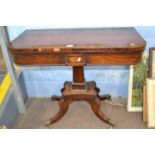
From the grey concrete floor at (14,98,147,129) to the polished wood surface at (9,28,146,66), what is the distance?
56 centimetres

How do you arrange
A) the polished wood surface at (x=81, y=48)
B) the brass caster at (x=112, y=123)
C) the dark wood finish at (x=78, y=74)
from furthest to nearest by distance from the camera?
the brass caster at (x=112, y=123)
the dark wood finish at (x=78, y=74)
the polished wood surface at (x=81, y=48)

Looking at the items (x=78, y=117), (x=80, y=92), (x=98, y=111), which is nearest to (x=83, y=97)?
(x=80, y=92)

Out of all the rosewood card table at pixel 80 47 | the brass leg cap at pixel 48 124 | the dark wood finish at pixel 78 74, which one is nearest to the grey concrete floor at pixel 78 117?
the brass leg cap at pixel 48 124

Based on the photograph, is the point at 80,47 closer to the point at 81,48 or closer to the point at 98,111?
the point at 81,48

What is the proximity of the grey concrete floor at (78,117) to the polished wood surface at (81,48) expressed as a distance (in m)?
0.56

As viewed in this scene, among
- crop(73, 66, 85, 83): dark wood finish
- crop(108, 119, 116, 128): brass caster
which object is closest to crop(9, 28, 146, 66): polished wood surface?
crop(73, 66, 85, 83): dark wood finish

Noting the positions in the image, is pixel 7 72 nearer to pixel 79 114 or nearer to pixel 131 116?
pixel 79 114

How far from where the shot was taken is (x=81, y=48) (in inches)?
44.6

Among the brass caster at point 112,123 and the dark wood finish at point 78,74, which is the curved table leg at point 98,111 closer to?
the brass caster at point 112,123

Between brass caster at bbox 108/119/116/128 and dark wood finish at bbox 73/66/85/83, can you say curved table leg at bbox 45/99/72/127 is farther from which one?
brass caster at bbox 108/119/116/128

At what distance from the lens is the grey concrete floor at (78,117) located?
1.57 meters

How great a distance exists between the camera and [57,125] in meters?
1.59

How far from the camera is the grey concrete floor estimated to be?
5.15ft

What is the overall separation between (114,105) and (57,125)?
0.50 m
